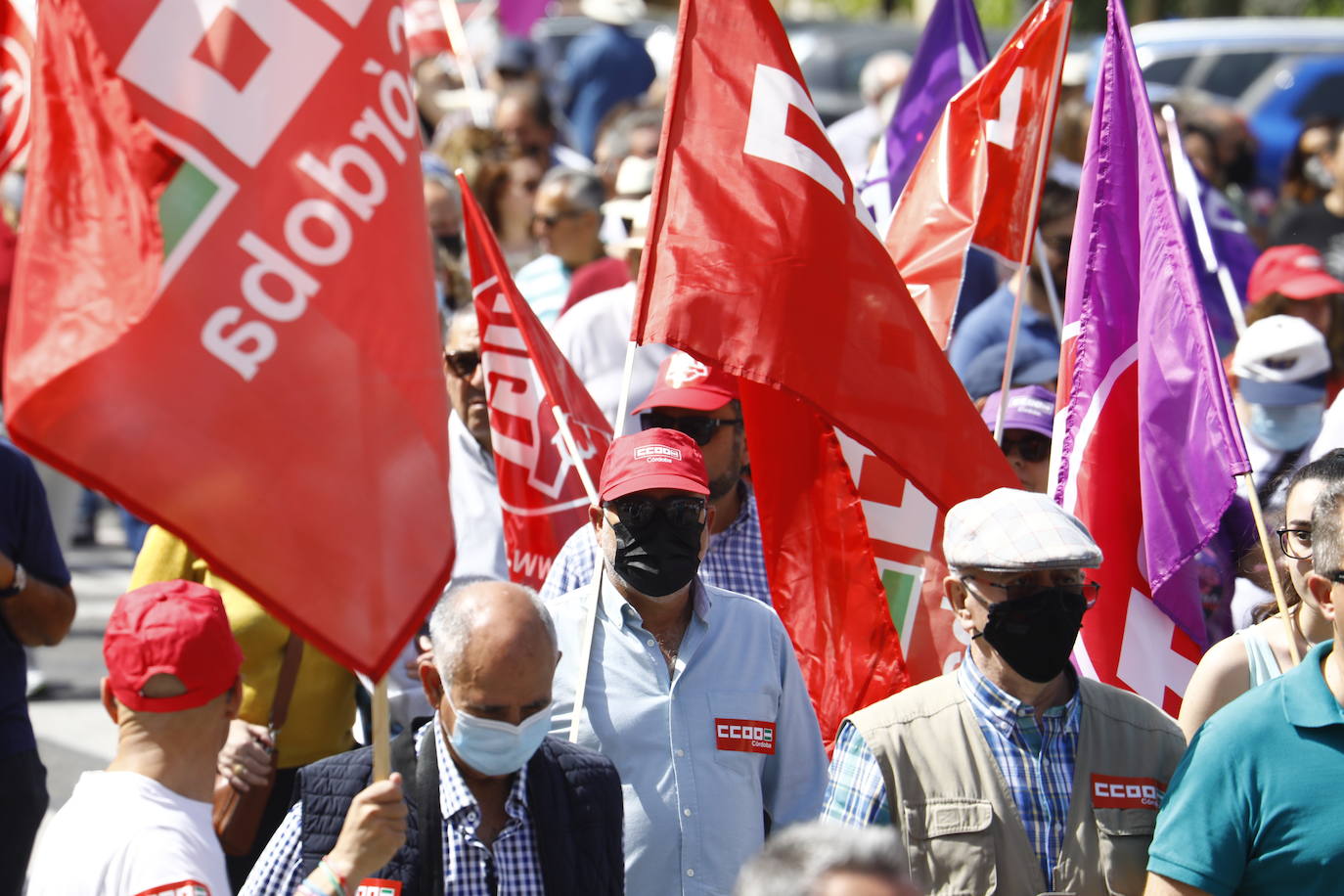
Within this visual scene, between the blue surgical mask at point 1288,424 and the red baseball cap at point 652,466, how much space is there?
8.57 ft

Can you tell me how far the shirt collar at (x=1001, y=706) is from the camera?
3.63 metres

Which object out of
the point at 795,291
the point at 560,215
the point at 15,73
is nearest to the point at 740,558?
the point at 795,291

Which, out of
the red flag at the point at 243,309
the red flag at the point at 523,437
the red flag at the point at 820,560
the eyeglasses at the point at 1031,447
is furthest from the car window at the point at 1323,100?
the red flag at the point at 243,309

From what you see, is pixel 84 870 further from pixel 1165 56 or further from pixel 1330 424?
pixel 1165 56

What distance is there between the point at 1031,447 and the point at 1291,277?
84.3 inches

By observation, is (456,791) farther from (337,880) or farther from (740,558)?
(740,558)

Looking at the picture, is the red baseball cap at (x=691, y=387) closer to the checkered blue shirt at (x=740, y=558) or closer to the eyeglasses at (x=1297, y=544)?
the checkered blue shirt at (x=740, y=558)

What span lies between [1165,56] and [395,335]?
48.6 feet

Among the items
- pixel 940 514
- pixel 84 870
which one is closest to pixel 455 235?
pixel 940 514

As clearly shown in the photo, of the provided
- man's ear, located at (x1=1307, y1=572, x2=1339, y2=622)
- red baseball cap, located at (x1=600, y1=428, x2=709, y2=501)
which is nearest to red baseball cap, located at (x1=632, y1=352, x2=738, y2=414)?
red baseball cap, located at (x1=600, y1=428, x2=709, y2=501)

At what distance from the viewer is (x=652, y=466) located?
4293mm

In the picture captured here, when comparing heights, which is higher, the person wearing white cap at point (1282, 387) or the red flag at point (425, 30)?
the red flag at point (425, 30)

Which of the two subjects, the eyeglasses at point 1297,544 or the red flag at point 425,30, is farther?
the red flag at point 425,30

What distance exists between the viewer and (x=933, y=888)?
350 centimetres
